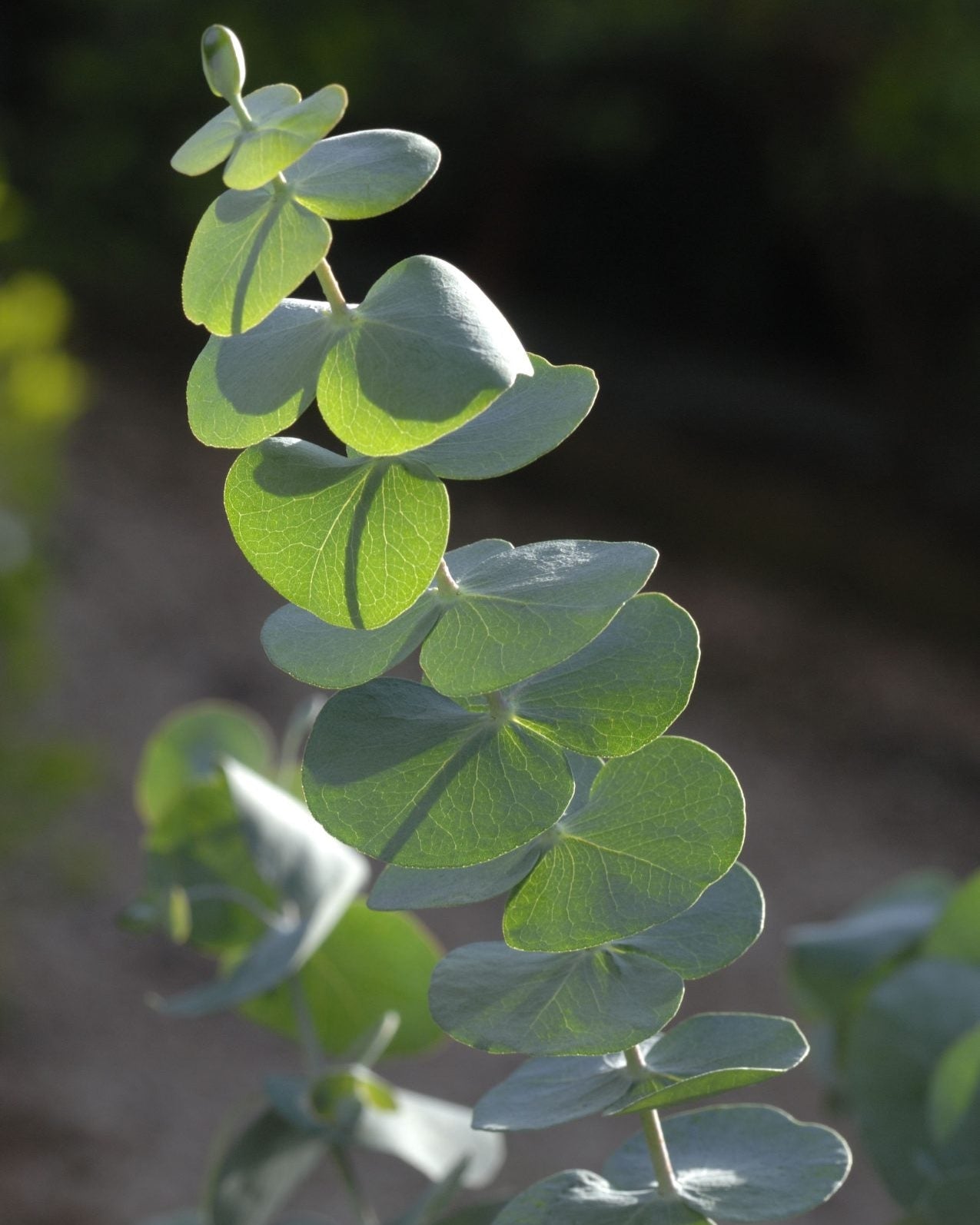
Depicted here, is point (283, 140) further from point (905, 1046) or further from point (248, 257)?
point (905, 1046)

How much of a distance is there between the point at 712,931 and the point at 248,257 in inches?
4.1

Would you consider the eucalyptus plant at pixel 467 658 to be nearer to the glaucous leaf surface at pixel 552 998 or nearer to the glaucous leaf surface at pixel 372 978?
the glaucous leaf surface at pixel 552 998

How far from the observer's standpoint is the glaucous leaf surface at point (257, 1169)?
0.86 feet

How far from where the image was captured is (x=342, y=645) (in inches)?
7.0

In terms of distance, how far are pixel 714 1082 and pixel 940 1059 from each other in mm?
129

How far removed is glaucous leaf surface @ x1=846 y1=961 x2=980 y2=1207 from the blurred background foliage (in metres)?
3.34

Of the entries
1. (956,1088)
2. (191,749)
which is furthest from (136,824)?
(956,1088)

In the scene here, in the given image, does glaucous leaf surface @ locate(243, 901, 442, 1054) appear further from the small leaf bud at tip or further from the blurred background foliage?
the blurred background foliage

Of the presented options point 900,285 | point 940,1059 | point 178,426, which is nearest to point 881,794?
point 900,285

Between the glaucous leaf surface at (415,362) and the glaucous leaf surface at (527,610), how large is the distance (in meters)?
0.03

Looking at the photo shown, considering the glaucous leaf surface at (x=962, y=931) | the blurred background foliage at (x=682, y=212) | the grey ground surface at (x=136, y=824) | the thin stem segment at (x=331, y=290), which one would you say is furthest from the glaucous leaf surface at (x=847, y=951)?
the blurred background foliage at (x=682, y=212)

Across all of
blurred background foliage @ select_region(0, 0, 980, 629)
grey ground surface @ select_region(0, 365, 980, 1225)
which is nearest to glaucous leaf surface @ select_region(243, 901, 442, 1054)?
grey ground surface @ select_region(0, 365, 980, 1225)

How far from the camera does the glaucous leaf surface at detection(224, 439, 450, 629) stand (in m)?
0.16

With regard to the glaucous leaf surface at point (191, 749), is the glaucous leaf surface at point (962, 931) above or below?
above
